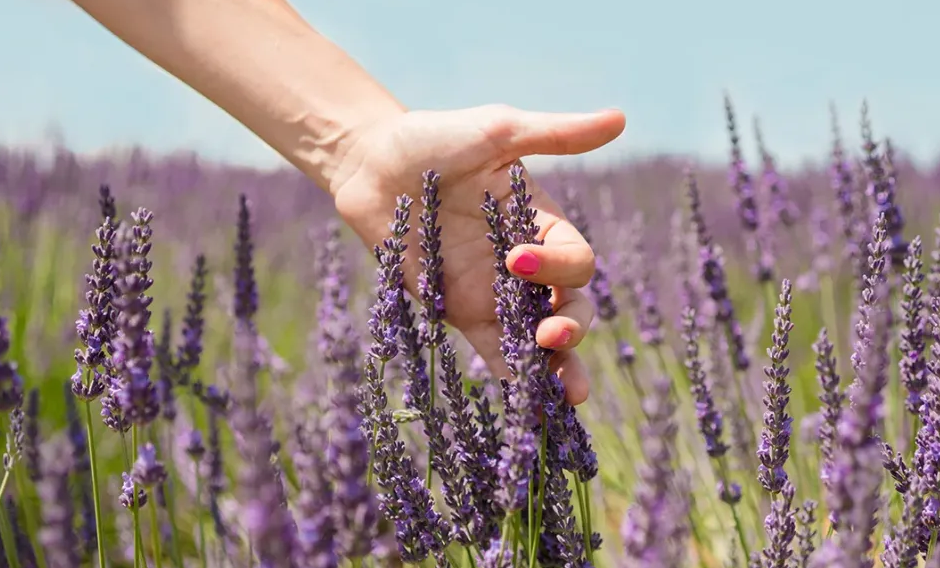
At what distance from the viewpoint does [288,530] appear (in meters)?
0.90

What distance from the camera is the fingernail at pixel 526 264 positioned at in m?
1.60

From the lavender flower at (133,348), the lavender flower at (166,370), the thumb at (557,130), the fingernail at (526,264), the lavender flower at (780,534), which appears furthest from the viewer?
the lavender flower at (166,370)

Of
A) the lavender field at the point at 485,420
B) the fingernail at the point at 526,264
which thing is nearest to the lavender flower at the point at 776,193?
the lavender field at the point at 485,420

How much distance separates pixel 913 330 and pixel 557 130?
0.80m

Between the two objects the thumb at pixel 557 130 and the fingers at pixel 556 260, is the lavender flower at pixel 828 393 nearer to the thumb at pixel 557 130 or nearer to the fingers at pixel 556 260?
the fingers at pixel 556 260

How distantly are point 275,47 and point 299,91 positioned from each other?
0.13 meters

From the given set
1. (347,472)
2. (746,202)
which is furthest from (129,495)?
(746,202)

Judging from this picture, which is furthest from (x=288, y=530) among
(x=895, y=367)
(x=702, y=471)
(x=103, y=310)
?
(x=702, y=471)

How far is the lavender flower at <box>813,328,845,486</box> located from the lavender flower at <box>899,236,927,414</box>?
0.84ft

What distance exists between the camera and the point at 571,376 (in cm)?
186

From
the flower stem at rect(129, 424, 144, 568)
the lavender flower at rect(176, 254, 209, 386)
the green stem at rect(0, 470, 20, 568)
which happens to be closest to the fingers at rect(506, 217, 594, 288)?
the flower stem at rect(129, 424, 144, 568)

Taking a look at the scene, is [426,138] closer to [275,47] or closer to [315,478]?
[275,47]

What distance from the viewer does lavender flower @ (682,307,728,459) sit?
1.91 m

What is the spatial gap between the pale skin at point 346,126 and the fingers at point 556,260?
0.02 meters
